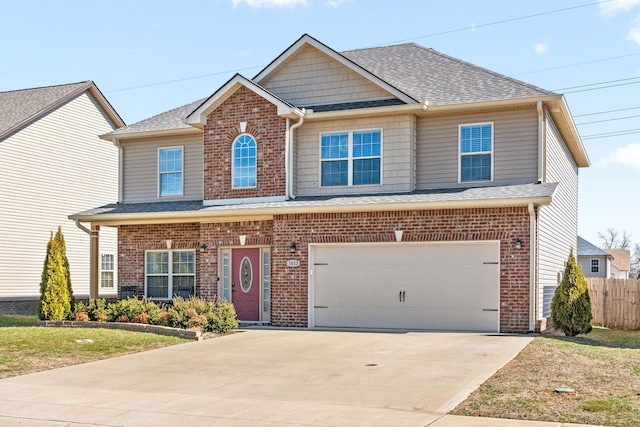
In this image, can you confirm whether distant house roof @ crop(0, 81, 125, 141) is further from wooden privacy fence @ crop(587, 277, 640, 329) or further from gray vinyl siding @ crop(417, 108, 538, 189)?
wooden privacy fence @ crop(587, 277, 640, 329)

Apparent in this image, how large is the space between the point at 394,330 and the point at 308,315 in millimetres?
2517

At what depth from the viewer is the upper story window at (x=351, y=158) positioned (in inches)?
786

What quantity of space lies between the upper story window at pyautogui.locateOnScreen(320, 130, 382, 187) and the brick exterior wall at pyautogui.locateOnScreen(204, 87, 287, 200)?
126cm

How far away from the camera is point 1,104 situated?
30.5 metres

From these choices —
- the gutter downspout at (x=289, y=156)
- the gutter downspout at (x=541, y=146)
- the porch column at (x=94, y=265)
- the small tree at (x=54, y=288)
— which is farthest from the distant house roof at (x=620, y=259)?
the small tree at (x=54, y=288)

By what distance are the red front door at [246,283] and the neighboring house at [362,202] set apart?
46 millimetres

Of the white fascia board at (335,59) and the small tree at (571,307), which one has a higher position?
the white fascia board at (335,59)

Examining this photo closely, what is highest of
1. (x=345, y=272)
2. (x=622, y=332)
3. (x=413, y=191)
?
(x=413, y=191)

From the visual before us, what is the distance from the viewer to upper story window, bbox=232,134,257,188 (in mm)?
20781

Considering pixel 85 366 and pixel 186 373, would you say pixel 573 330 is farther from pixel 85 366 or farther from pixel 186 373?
pixel 85 366

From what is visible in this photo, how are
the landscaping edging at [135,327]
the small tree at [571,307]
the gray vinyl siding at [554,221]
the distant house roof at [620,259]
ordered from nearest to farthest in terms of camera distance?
the landscaping edging at [135,327] → the small tree at [571,307] → the gray vinyl siding at [554,221] → the distant house roof at [620,259]

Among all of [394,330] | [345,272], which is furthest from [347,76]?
[394,330]

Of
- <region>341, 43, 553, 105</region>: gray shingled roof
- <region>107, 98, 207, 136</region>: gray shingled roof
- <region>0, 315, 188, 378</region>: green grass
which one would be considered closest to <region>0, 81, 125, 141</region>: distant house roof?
<region>107, 98, 207, 136</region>: gray shingled roof

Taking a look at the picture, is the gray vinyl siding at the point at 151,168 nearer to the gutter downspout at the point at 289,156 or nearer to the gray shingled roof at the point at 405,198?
the gray shingled roof at the point at 405,198
